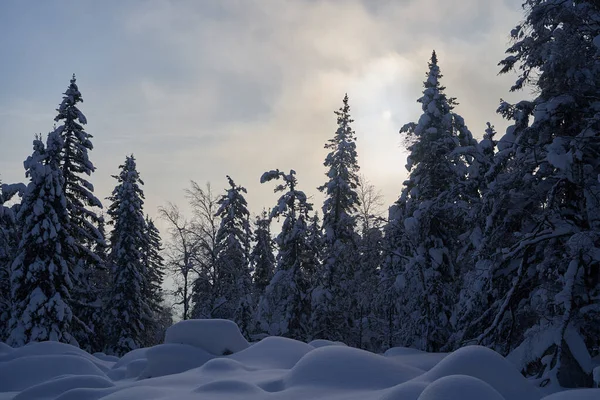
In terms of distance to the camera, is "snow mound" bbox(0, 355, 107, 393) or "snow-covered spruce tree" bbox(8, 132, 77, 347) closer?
"snow mound" bbox(0, 355, 107, 393)

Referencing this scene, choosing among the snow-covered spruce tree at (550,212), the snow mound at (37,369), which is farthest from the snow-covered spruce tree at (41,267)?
the snow-covered spruce tree at (550,212)

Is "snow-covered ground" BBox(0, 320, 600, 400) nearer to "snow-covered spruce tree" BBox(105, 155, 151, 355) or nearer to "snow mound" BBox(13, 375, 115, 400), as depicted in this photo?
"snow mound" BBox(13, 375, 115, 400)

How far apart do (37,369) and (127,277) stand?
18372 millimetres

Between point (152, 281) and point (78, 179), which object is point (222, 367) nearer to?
point (78, 179)

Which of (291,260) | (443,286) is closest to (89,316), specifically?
(291,260)

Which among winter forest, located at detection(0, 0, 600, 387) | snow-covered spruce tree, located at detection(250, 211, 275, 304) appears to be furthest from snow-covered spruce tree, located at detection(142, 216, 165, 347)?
snow-covered spruce tree, located at detection(250, 211, 275, 304)

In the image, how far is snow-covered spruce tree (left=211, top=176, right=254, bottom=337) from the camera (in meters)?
28.6

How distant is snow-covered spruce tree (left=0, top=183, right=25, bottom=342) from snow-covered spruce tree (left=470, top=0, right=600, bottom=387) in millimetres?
19451

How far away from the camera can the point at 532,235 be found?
10.4 meters

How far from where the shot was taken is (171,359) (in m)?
11.1

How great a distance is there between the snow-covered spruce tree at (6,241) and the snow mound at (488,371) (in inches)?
791

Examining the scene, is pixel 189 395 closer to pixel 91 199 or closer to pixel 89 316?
pixel 91 199

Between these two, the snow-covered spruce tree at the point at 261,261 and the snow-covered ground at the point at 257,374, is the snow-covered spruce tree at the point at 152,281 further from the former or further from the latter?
the snow-covered ground at the point at 257,374

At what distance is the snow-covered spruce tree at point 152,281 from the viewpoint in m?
32.4
